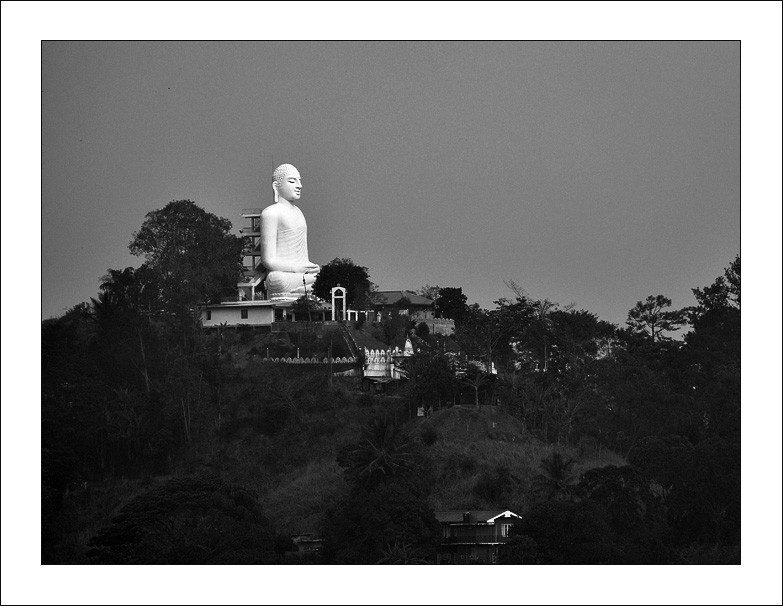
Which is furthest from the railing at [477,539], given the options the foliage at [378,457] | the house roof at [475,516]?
the foliage at [378,457]

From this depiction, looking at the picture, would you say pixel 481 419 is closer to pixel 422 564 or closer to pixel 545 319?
pixel 545 319

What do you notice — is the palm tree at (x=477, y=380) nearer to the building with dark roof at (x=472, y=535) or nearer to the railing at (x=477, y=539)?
the building with dark roof at (x=472, y=535)

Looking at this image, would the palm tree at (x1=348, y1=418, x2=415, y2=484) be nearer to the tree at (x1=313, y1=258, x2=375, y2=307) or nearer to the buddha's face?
Answer: the tree at (x1=313, y1=258, x2=375, y2=307)

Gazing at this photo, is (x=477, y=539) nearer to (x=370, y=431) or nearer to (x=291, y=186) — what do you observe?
(x=370, y=431)

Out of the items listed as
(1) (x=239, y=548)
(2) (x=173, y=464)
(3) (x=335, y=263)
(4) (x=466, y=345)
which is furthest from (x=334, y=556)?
(3) (x=335, y=263)

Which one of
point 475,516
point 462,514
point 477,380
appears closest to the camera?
point 475,516

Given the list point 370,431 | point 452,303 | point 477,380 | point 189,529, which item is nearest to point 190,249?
point 452,303
